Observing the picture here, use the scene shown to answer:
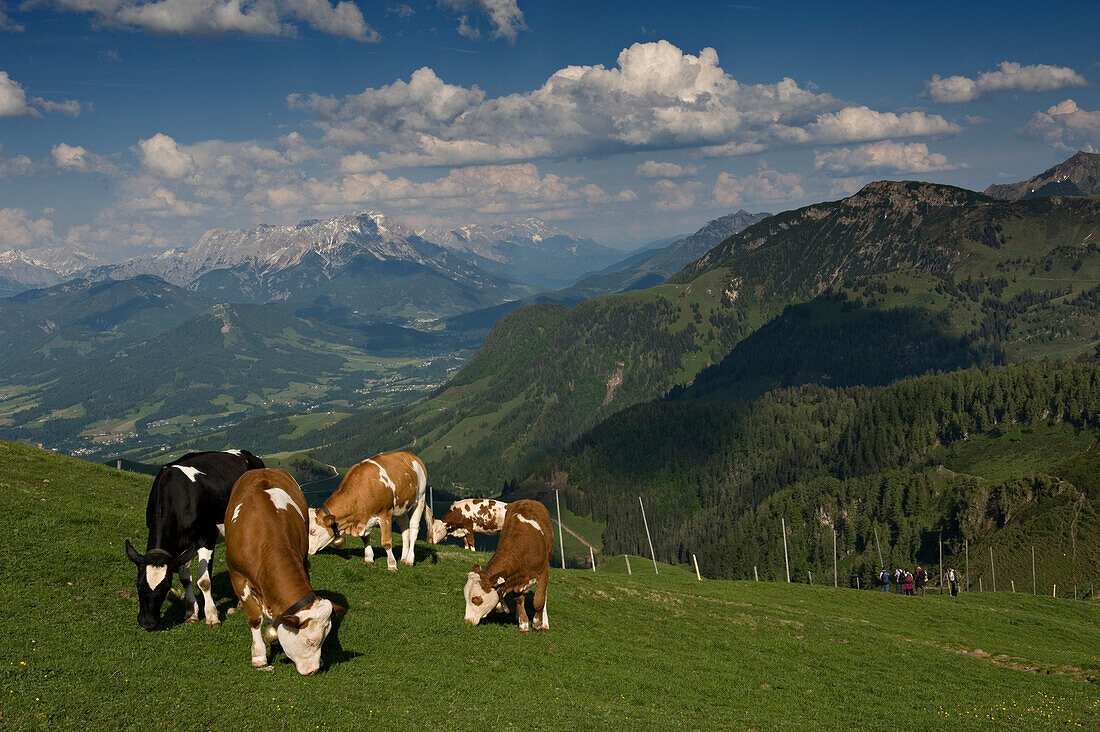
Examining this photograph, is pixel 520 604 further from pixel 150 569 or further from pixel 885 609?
pixel 885 609

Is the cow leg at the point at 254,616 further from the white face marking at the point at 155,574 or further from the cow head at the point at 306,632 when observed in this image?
the white face marking at the point at 155,574

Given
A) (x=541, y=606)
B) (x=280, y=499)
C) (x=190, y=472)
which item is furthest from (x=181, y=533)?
(x=541, y=606)

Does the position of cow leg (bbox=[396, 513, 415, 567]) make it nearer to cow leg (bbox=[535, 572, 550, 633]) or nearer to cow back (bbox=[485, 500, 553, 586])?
cow back (bbox=[485, 500, 553, 586])

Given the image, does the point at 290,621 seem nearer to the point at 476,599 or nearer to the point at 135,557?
the point at 135,557

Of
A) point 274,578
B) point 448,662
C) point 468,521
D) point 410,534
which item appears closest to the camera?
point 274,578

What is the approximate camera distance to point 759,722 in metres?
23.0

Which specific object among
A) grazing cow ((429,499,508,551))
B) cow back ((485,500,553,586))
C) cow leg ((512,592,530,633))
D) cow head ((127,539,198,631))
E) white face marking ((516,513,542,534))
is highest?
cow head ((127,539,198,631))

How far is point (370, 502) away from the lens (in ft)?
94.6

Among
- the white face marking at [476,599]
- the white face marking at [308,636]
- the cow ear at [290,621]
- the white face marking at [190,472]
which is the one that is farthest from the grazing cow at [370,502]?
the cow ear at [290,621]

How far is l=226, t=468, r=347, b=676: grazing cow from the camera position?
18469 millimetres

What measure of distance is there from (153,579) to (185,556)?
3.43ft

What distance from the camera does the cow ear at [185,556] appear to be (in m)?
20.4

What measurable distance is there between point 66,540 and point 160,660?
33.7ft

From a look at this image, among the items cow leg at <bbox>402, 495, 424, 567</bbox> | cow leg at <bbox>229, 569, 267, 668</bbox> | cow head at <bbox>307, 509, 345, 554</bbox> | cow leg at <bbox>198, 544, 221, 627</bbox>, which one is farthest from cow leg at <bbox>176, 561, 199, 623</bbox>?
cow leg at <bbox>402, 495, 424, 567</bbox>
